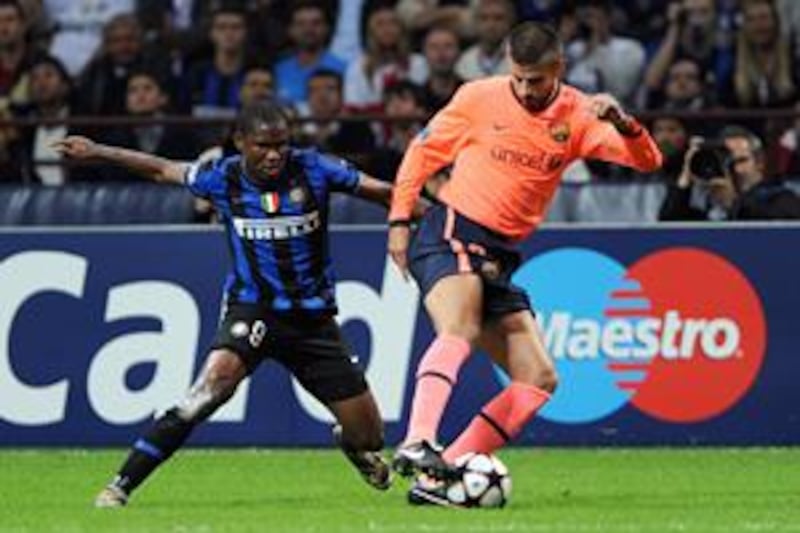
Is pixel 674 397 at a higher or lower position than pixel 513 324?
lower

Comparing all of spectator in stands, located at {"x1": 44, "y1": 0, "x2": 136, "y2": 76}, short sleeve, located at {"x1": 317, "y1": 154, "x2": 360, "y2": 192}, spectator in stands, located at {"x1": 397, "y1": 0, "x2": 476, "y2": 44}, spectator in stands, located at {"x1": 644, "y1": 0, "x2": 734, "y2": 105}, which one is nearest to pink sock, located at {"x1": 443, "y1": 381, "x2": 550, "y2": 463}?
short sleeve, located at {"x1": 317, "y1": 154, "x2": 360, "y2": 192}

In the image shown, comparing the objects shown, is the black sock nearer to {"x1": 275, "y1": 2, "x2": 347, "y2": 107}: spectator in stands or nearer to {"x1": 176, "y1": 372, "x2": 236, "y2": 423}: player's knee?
{"x1": 176, "y1": 372, "x2": 236, "y2": 423}: player's knee

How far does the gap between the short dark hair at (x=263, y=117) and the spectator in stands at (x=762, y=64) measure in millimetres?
7298

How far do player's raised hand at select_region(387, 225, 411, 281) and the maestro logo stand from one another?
4.17 meters

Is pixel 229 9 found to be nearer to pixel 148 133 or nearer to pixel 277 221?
pixel 148 133

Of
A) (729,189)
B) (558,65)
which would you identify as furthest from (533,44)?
(729,189)

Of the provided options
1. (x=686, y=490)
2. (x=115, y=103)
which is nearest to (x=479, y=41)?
(x=115, y=103)

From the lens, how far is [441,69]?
19219 mm

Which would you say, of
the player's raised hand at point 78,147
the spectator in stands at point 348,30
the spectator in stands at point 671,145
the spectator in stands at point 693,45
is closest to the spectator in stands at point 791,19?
the spectator in stands at point 693,45

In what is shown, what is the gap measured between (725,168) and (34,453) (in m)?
4.52

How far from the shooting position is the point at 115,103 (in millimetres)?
20172

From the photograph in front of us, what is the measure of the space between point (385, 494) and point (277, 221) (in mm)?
1431

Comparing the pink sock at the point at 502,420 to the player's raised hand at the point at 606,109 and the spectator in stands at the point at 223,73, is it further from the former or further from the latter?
the spectator in stands at the point at 223,73

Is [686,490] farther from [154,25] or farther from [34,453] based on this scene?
[154,25]
